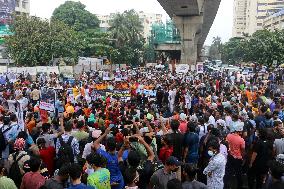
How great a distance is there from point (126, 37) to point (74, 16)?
820 inches

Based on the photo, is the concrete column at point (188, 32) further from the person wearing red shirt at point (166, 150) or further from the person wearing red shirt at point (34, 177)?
the person wearing red shirt at point (34, 177)

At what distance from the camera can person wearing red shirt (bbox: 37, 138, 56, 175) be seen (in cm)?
679

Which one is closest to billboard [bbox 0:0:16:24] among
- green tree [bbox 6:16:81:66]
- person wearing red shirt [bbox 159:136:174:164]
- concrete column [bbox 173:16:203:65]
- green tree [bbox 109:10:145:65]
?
green tree [bbox 109:10:145:65]

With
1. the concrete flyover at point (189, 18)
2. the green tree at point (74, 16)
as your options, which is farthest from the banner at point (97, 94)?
the green tree at point (74, 16)

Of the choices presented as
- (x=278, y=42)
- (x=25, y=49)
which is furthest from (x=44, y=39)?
(x=278, y=42)

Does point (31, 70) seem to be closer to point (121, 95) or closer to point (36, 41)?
point (36, 41)

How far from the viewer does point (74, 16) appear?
84.3 meters

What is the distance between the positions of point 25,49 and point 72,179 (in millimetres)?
42201

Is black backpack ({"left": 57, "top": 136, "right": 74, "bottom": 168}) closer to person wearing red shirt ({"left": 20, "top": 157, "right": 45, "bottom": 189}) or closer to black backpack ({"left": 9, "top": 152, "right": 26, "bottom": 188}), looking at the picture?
black backpack ({"left": 9, "top": 152, "right": 26, "bottom": 188})

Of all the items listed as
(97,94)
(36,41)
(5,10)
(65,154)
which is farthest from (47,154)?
(5,10)

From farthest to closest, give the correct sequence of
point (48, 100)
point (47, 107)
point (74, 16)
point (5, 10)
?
1. point (74, 16)
2. point (5, 10)
3. point (48, 100)
4. point (47, 107)

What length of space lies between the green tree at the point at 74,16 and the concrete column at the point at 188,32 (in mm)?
40387

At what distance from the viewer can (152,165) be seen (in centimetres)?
623

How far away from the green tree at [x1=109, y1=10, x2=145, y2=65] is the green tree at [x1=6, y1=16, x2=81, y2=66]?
18400 millimetres
